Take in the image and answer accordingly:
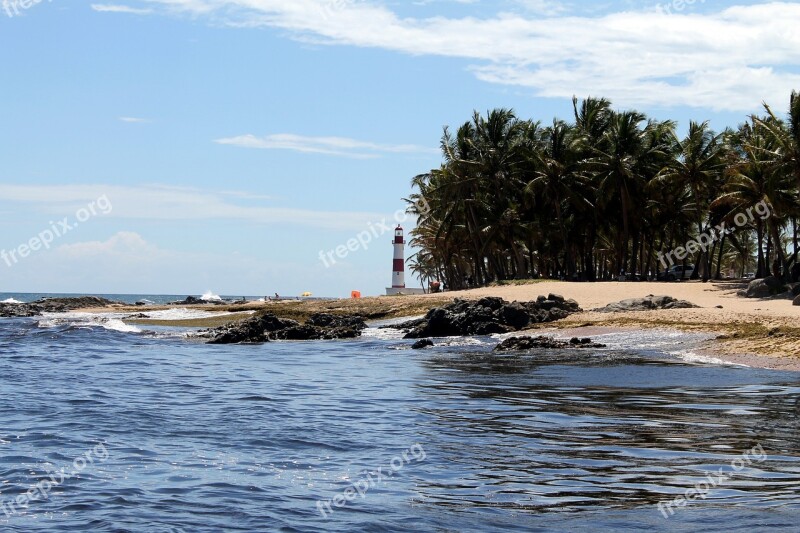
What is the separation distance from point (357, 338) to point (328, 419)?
20688 mm

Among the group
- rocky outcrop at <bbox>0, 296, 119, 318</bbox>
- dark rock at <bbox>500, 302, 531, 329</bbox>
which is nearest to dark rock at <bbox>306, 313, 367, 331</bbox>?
dark rock at <bbox>500, 302, 531, 329</bbox>

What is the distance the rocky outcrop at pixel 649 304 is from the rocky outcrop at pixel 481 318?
1.84 m

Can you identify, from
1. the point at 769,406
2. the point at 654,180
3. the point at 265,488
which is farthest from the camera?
the point at 654,180

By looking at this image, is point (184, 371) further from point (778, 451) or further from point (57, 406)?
point (778, 451)

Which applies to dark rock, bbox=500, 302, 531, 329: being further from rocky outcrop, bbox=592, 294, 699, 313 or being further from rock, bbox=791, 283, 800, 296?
rock, bbox=791, 283, 800, 296

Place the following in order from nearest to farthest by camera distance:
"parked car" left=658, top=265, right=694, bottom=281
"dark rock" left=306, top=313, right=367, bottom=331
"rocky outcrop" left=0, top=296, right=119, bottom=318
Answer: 1. "dark rock" left=306, top=313, right=367, bottom=331
2. "rocky outcrop" left=0, top=296, right=119, bottom=318
3. "parked car" left=658, top=265, right=694, bottom=281

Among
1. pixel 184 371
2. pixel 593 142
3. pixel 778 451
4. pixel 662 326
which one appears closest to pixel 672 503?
pixel 778 451

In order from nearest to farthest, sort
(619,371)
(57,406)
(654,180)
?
(57,406), (619,371), (654,180)

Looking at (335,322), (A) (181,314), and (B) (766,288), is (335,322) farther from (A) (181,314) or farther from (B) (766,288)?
(A) (181,314)

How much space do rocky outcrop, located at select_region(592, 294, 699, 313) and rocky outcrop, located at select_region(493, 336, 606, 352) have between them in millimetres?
8169

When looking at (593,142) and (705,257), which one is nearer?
(705,257)

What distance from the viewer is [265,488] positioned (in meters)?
9.97

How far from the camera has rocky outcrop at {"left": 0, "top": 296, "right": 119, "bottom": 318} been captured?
211 ft

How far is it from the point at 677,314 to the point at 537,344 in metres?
7.05
